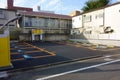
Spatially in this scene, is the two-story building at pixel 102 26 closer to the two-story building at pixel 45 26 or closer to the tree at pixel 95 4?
the two-story building at pixel 45 26

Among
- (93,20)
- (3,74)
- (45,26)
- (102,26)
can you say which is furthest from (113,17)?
(3,74)

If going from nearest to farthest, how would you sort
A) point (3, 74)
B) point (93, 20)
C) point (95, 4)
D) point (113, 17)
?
point (3, 74) < point (113, 17) < point (93, 20) < point (95, 4)

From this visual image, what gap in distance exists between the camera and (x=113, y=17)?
2028 centimetres

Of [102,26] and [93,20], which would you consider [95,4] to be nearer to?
[93,20]

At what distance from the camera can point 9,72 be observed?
25.2 feet

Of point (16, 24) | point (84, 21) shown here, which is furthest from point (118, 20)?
point (16, 24)

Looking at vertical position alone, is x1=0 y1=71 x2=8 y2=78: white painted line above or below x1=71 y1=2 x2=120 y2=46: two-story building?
below

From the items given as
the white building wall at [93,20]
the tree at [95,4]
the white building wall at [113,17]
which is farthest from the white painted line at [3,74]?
the tree at [95,4]

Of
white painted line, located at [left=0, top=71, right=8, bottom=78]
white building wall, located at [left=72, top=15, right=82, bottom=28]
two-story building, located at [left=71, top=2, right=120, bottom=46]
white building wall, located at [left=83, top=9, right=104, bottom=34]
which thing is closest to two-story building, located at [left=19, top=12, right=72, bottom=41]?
white building wall, located at [left=72, top=15, right=82, bottom=28]

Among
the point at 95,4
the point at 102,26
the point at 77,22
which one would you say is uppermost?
the point at 95,4

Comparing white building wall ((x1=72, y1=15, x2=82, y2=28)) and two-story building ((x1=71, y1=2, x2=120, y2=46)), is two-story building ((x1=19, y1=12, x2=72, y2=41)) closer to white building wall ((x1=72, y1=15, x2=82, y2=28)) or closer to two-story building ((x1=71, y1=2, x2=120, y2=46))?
white building wall ((x1=72, y1=15, x2=82, y2=28))

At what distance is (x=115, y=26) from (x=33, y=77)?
1569 centimetres

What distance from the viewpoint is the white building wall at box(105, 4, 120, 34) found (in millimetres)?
19625

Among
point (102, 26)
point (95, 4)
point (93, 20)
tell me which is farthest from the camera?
point (95, 4)
